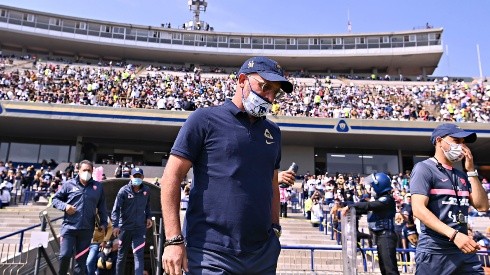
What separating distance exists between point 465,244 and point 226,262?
2133 millimetres

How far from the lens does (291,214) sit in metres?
17.1

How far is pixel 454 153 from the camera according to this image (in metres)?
3.81

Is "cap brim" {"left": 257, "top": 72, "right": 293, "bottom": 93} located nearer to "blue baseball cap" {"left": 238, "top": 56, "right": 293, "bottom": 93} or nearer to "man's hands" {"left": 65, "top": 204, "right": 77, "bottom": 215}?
"blue baseball cap" {"left": 238, "top": 56, "right": 293, "bottom": 93}

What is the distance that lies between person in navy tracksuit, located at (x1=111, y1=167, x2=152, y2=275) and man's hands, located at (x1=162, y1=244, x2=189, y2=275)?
15.6ft

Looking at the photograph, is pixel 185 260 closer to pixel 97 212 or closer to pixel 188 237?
pixel 188 237

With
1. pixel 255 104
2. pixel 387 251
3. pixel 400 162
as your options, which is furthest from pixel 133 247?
pixel 400 162

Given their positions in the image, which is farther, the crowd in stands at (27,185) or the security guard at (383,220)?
the crowd in stands at (27,185)

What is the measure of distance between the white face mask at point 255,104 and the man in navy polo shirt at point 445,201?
198 cm

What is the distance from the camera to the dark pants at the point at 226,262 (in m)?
2.30

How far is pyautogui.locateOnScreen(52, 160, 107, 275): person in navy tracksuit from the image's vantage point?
604cm

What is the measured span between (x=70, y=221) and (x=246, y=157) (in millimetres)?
4659

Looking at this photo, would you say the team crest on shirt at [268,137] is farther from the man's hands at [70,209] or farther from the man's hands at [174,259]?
the man's hands at [70,209]

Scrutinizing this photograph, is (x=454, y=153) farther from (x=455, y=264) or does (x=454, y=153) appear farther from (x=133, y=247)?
(x=133, y=247)

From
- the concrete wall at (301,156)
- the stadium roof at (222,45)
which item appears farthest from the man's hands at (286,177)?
the stadium roof at (222,45)
